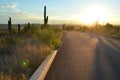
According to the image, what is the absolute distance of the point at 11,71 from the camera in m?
11.4

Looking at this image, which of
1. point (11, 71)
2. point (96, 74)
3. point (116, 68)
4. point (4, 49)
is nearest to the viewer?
point (11, 71)

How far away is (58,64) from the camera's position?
16000mm

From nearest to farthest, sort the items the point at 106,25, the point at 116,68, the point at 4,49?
the point at 116,68
the point at 4,49
the point at 106,25

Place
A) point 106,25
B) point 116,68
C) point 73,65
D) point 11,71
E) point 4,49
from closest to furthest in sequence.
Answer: point 11,71 → point 116,68 → point 73,65 → point 4,49 → point 106,25

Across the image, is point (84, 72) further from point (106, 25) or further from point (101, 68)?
point (106, 25)

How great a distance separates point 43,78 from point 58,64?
3.99m

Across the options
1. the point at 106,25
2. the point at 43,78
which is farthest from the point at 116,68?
the point at 106,25

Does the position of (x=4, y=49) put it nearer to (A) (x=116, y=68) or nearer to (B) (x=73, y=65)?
(B) (x=73, y=65)

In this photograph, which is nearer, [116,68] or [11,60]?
[11,60]

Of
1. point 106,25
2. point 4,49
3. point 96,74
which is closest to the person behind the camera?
point 96,74

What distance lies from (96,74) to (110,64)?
3.19 meters

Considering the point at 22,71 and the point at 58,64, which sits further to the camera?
the point at 58,64

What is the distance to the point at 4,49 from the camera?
18688 millimetres

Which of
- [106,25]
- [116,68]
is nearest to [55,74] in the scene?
[116,68]
